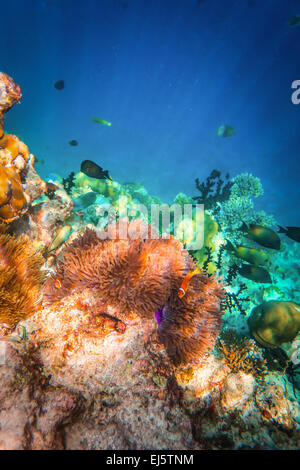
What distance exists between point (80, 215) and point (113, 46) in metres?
67.4

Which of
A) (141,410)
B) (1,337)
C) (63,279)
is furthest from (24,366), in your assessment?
(141,410)

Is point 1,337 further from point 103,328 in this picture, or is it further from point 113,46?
point 113,46

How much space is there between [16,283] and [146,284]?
1311 mm

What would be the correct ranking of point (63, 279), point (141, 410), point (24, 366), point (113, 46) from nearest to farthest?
point (24, 366) < point (141, 410) < point (63, 279) < point (113, 46)

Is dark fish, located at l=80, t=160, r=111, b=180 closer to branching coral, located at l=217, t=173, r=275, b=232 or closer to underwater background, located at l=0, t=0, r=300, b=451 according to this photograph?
underwater background, located at l=0, t=0, r=300, b=451

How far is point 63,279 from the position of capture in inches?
84.4

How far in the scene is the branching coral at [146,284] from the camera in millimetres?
1966

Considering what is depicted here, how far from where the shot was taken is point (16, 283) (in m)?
2.00

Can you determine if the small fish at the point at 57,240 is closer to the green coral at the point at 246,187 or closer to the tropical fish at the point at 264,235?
the tropical fish at the point at 264,235

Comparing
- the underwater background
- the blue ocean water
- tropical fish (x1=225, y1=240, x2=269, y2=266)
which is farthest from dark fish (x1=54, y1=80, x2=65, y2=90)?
tropical fish (x1=225, y1=240, x2=269, y2=266)

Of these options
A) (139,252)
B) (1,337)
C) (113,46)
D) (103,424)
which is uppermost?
(113,46)

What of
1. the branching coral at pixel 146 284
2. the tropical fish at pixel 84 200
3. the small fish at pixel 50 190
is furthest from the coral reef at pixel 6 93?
the tropical fish at pixel 84 200

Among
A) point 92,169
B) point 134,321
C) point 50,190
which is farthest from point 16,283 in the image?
point 92,169

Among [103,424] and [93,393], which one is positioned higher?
[93,393]
